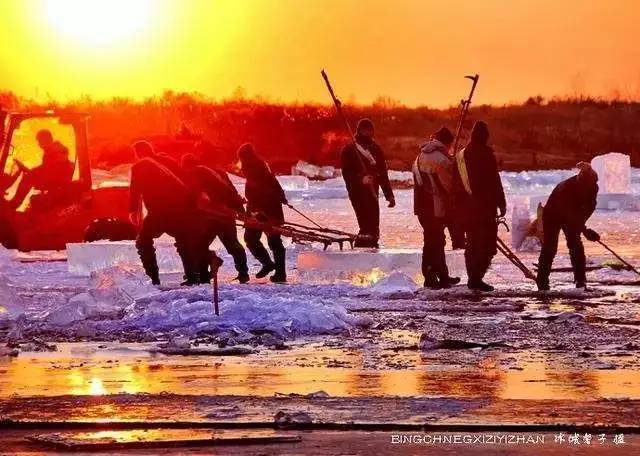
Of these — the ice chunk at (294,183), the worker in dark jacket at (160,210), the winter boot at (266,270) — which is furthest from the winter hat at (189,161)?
the ice chunk at (294,183)

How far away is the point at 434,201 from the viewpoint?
57.9 feet

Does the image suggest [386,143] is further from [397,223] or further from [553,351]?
[553,351]

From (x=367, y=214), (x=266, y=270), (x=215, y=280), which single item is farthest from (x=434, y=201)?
(x=215, y=280)

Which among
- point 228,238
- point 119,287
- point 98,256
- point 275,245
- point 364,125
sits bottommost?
Answer: point 98,256

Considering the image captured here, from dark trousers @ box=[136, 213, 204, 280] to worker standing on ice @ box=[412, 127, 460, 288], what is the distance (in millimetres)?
2352

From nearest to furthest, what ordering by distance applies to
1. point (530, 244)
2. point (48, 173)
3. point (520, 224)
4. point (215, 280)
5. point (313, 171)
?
point (215, 280) < point (48, 173) < point (530, 244) < point (520, 224) < point (313, 171)

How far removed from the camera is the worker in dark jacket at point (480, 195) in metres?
17.0

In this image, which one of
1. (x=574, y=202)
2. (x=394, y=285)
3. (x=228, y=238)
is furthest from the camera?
(x=228, y=238)

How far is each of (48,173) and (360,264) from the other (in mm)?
7392

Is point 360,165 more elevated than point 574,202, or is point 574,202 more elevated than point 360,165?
point 360,165

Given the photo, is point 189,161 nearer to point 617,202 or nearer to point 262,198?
point 262,198

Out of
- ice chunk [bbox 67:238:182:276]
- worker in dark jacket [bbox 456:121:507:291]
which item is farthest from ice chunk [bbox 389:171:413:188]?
worker in dark jacket [bbox 456:121:507:291]

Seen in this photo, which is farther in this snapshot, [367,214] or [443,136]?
[367,214]

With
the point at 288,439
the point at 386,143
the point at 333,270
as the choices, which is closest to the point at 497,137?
the point at 386,143
